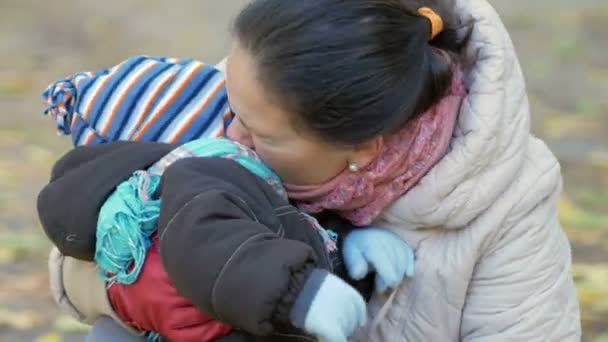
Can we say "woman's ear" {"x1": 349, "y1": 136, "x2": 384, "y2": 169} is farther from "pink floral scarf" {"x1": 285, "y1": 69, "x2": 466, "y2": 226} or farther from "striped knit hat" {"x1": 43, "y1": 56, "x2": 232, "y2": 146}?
"striped knit hat" {"x1": 43, "y1": 56, "x2": 232, "y2": 146}

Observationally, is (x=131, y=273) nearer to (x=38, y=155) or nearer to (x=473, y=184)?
(x=473, y=184)

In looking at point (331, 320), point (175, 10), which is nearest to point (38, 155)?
point (175, 10)

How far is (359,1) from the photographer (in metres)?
1.31

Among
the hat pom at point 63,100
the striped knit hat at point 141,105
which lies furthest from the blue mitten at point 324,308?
the hat pom at point 63,100

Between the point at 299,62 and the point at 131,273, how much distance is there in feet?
1.15

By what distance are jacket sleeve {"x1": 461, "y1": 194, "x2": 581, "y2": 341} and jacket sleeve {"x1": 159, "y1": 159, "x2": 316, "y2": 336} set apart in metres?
0.45

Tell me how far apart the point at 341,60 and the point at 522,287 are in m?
0.50

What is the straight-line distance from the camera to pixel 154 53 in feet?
12.8

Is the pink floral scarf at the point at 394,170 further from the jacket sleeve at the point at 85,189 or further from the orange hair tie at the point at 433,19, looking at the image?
the jacket sleeve at the point at 85,189

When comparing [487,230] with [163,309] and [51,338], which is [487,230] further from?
[51,338]

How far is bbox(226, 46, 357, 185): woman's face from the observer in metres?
1.35

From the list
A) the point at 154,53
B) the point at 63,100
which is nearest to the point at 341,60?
the point at 63,100

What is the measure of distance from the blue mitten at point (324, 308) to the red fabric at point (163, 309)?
15 centimetres

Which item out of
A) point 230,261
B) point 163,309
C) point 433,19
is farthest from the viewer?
point 433,19
